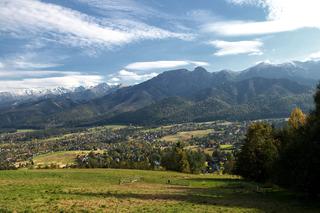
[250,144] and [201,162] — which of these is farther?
[201,162]

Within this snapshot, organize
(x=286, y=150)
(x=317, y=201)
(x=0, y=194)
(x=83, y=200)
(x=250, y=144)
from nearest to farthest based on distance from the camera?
(x=83, y=200) < (x=0, y=194) < (x=317, y=201) < (x=286, y=150) < (x=250, y=144)

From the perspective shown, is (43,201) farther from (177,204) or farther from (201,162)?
(201,162)

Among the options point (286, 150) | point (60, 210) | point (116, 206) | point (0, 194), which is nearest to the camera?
point (60, 210)

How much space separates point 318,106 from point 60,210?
32715 millimetres

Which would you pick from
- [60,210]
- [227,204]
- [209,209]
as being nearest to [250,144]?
[227,204]

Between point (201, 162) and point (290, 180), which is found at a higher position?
point (290, 180)

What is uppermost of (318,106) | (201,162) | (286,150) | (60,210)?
(318,106)

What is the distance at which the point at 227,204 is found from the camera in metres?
39.6

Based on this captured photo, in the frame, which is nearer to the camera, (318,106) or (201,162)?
(318,106)

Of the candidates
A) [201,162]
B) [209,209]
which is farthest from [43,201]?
[201,162]

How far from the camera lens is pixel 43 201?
116 ft

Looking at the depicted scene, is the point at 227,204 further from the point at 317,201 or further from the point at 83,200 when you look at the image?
the point at 83,200

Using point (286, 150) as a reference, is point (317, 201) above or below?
below

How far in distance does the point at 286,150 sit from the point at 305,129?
12.4 feet
